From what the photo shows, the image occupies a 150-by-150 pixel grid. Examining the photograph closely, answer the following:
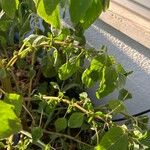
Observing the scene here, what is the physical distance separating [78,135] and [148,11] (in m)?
0.44

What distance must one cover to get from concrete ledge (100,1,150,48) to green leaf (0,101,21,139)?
0.56m

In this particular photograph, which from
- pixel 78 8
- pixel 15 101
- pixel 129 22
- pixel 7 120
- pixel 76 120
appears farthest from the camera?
pixel 129 22

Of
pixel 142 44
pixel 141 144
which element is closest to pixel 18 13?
pixel 142 44

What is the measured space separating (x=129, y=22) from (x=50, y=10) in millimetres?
648

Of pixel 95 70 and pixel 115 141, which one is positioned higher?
pixel 95 70

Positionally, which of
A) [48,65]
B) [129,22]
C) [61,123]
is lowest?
[61,123]

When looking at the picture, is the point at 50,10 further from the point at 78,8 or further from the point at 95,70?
the point at 95,70

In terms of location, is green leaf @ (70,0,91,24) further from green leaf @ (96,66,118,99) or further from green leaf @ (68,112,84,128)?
green leaf @ (68,112,84,128)

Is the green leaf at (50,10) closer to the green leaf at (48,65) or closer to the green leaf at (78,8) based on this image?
the green leaf at (78,8)

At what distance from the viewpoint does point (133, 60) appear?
130 cm

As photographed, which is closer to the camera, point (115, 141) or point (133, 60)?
point (115, 141)

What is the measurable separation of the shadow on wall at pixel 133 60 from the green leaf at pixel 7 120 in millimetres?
605

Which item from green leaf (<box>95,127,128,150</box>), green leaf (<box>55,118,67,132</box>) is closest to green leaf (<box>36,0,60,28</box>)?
green leaf (<box>95,127,128,150</box>)

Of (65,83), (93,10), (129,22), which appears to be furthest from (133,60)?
(93,10)
